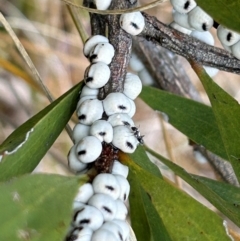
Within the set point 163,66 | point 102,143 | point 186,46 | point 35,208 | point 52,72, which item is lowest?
point 35,208

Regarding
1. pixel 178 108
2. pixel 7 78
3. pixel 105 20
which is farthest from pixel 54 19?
pixel 105 20

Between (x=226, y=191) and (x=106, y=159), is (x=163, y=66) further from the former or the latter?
(x=106, y=159)

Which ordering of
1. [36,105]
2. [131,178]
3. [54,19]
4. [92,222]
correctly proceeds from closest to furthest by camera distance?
[92,222] → [131,178] → [36,105] → [54,19]

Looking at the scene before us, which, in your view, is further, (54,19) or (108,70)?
(54,19)

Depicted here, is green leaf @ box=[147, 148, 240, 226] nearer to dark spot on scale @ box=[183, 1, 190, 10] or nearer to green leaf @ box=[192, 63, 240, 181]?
green leaf @ box=[192, 63, 240, 181]

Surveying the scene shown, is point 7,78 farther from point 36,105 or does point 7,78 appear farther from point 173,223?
point 173,223

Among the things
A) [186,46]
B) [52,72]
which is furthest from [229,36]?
[52,72]

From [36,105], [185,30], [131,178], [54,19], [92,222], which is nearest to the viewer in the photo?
[92,222]
